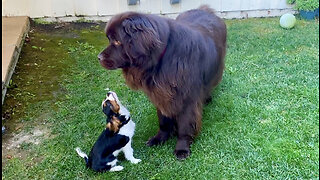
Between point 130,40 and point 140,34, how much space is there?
2.7 inches

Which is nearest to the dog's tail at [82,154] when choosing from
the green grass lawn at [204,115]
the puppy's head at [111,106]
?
the green grass lawn at [204,115]

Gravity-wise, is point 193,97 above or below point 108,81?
above

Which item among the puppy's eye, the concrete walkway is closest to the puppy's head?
the puppy's eye

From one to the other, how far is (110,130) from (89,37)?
2.86m

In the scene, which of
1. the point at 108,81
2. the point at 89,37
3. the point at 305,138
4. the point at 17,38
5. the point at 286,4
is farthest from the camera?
the point at 286,4

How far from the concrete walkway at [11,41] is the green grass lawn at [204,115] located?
12 centimetres

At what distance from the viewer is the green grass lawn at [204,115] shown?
2578 mm

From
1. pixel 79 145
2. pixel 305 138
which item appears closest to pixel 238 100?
pixel 305 138

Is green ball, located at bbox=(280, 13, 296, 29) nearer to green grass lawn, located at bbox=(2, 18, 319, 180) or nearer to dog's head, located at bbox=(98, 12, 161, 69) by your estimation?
green grass lawn, located at bbox=(2, 18, 319, 180)

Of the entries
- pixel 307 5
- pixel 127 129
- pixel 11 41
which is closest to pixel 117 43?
pixel 127 129

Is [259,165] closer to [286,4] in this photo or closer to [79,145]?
[79,145]

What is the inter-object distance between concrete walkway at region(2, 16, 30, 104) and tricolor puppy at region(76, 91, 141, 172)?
4.72 feet

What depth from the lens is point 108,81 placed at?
12.7 feet

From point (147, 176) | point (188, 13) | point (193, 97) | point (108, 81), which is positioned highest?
point (188, 13)
